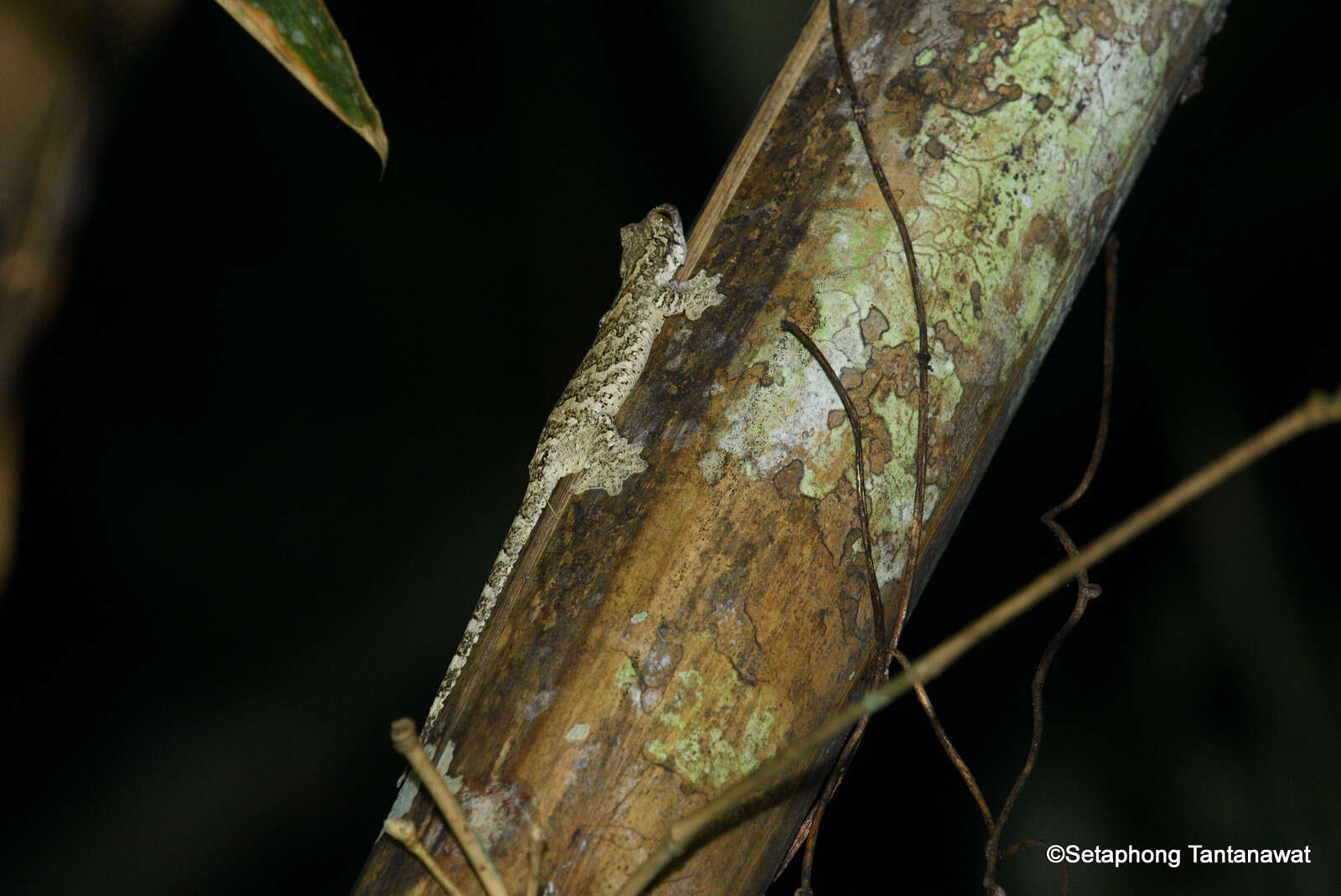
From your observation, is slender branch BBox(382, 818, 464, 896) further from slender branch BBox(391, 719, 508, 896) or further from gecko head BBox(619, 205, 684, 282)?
gecko head BBox(619, 205, 684, 282)

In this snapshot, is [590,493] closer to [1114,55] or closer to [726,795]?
[726,795]

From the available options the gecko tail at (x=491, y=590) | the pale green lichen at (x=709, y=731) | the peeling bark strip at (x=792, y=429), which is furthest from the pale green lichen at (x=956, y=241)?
the gecko tail at (x=491, y=590)

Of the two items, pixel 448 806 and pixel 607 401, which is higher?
pixel 607 401

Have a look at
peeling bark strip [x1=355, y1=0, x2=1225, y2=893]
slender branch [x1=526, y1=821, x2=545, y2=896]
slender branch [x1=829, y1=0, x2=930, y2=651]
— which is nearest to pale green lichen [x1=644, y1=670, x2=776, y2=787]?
peeling bark strip [x1=355, y1=0, x2=1225, y2=893]

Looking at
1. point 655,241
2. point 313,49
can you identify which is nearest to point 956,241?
point 313,49

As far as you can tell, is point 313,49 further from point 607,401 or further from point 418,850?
point 607,401

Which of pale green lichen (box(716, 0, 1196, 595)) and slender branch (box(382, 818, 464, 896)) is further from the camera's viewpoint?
pale green lichen (box(716, 0, 1196, 595))

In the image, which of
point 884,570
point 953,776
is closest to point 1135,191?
point 953,776
